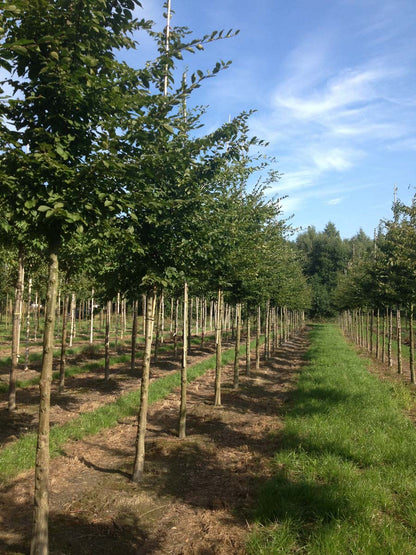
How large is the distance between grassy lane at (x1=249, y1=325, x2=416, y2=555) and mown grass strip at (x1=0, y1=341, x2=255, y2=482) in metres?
4.64

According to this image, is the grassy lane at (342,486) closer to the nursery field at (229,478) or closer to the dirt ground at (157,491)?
the nursery field at (229,478)

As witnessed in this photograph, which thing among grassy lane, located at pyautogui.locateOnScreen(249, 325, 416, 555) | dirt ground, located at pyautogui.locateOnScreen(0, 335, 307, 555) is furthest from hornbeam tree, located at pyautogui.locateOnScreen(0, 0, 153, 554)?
grassy lane, located at pyautogui.locateOnScreen(249, 325, 416, 555)

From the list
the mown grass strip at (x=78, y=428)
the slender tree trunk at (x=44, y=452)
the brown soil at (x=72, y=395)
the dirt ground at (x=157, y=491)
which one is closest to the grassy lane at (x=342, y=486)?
the dirt ground at (x=157, y=491)

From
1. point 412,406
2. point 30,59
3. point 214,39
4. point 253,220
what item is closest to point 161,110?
point 214,39

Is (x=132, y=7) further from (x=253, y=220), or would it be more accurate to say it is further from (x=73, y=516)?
(x=253, y=220)

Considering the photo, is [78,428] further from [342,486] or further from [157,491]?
[342,486]

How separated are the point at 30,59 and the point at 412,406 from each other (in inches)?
490

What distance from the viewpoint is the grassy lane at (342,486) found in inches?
174

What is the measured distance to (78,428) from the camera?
9.49m

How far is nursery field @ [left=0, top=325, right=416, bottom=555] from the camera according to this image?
483cm

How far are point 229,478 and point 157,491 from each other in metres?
1.34

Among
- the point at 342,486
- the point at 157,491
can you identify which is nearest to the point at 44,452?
the point at 157,491

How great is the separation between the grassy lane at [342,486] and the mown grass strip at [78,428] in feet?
15.2

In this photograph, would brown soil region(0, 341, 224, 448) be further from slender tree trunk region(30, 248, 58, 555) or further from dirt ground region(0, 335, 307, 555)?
slender tree trunk region(30, 248, 58, 555)
